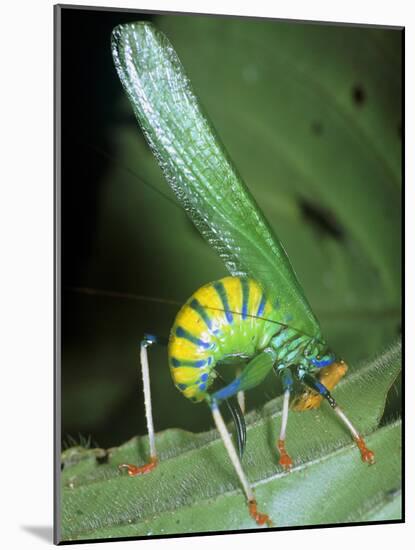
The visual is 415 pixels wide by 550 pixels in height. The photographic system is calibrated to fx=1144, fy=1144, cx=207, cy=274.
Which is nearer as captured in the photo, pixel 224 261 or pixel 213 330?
pixel 213 330

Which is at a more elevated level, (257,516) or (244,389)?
(244,389)

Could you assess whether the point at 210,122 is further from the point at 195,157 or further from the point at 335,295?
the point at 335,295

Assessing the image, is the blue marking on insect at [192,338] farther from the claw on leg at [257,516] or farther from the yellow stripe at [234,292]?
the claw on leg at [257,516]

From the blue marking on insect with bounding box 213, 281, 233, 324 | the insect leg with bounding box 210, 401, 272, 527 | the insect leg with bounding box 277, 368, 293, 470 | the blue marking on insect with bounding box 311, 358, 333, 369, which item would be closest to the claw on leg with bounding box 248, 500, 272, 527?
the insect leg with bounding box 210, 401, 272, 527

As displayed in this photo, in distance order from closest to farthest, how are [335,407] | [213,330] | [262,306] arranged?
[213,330] → [262,306] → [335,407]

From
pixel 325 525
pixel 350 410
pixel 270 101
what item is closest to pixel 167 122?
pixel 270 101

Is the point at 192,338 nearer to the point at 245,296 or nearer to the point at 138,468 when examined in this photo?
the point at 245,296

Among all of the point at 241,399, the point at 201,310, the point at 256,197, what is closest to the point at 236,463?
the point at 241,399
